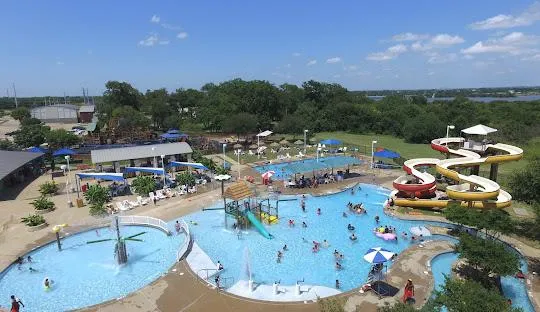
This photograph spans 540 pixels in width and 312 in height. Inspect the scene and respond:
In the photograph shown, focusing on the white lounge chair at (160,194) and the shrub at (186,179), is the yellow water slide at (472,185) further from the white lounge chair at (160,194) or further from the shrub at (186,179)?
the white lounge chair at (160,194)

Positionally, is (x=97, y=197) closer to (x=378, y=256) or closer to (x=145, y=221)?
(x=145, y=221)

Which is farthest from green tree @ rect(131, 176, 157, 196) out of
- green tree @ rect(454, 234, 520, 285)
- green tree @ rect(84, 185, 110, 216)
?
green tree @ rect(454, 234, 520, 285)

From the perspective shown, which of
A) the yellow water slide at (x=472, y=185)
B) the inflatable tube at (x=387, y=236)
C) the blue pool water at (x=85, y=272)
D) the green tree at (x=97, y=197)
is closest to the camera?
the blue pool water at (x=85, y=272)

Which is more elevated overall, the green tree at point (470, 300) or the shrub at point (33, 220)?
the green tree at point (470, 300)

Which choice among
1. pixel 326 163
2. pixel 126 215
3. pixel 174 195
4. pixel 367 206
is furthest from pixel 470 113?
pixel 126 215

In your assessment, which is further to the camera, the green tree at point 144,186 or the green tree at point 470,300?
the green tree at point 144,186

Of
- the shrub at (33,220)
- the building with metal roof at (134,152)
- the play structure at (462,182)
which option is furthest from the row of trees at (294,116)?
the shrub at (33,220)
